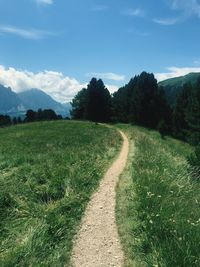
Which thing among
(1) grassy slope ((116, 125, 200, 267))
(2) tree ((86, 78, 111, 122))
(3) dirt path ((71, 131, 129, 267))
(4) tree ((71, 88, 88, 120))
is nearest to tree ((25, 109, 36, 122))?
(4) tree ((71, 88, 88, 120))

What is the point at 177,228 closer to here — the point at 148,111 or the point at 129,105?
the point at 148,111

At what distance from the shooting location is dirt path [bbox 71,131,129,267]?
10312 mm

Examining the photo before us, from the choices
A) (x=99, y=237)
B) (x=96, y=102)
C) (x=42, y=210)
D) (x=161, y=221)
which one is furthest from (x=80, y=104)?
(x=161, y=221)

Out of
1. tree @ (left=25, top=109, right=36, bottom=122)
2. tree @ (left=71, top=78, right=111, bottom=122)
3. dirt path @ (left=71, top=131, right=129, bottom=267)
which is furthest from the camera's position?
A: tree @ (left=25, top=109, right=36, bottom=122)

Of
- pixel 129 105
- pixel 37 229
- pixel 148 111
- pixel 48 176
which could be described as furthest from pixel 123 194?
pixel 129 105

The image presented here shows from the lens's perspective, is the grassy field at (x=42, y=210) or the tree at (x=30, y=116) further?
the tree at (x=30, y=116)

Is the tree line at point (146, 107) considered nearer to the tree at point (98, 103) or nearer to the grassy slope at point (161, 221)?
the tree at point (98, 103)

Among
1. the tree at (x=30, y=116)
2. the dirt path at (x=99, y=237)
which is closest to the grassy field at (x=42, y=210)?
the dirt path at (x=99, y=237)

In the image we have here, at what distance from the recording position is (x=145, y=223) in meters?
11.3

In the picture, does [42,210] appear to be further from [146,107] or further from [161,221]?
[146,107]

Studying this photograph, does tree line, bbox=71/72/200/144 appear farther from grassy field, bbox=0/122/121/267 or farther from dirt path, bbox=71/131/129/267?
dirt path, bbox=71/131/129/267

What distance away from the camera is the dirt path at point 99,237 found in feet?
33.8

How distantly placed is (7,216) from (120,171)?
29.1 feet

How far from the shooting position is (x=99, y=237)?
38.3 feet
